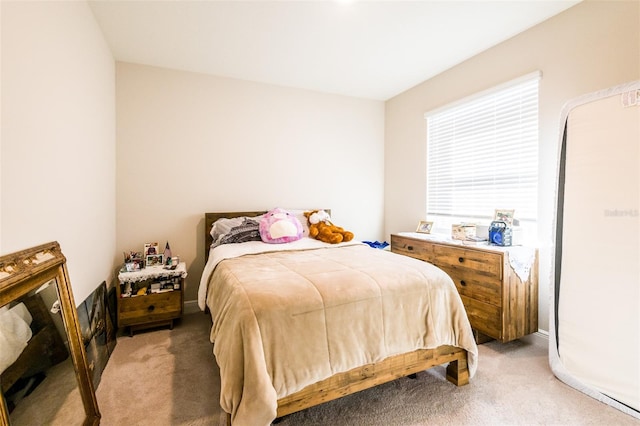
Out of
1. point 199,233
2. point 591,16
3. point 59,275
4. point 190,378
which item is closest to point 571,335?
point 591,16

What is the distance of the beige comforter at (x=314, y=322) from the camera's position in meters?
1.33

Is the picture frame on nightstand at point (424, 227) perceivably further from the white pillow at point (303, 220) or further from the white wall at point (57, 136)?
the white wall at point (57, 136)

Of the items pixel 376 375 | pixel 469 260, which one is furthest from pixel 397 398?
pixel 469 260

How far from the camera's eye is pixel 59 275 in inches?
54.9

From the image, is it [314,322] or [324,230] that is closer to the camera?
[314,322]

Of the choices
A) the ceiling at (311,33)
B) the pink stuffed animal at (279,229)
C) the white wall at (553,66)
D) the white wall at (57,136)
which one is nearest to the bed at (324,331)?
the pink stuffed animal at (279,229)

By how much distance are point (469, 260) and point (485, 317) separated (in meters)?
0.44

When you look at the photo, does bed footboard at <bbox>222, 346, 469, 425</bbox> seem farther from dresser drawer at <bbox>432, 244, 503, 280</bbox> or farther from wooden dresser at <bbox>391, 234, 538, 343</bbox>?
dresser drawer at <bbox>432, 244, 503, 280</bbox>

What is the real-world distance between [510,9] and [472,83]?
2.58ft

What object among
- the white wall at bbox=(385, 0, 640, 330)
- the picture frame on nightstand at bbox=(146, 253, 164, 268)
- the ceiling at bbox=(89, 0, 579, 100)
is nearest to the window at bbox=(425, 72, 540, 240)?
the white wall at bbox=(385, 0, 640, 330)

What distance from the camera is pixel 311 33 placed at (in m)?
2.49

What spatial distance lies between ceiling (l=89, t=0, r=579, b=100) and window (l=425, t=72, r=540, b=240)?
0.49 metres

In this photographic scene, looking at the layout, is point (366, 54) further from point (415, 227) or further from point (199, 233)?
point (199, 233)

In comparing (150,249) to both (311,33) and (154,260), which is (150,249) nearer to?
(154,260)
